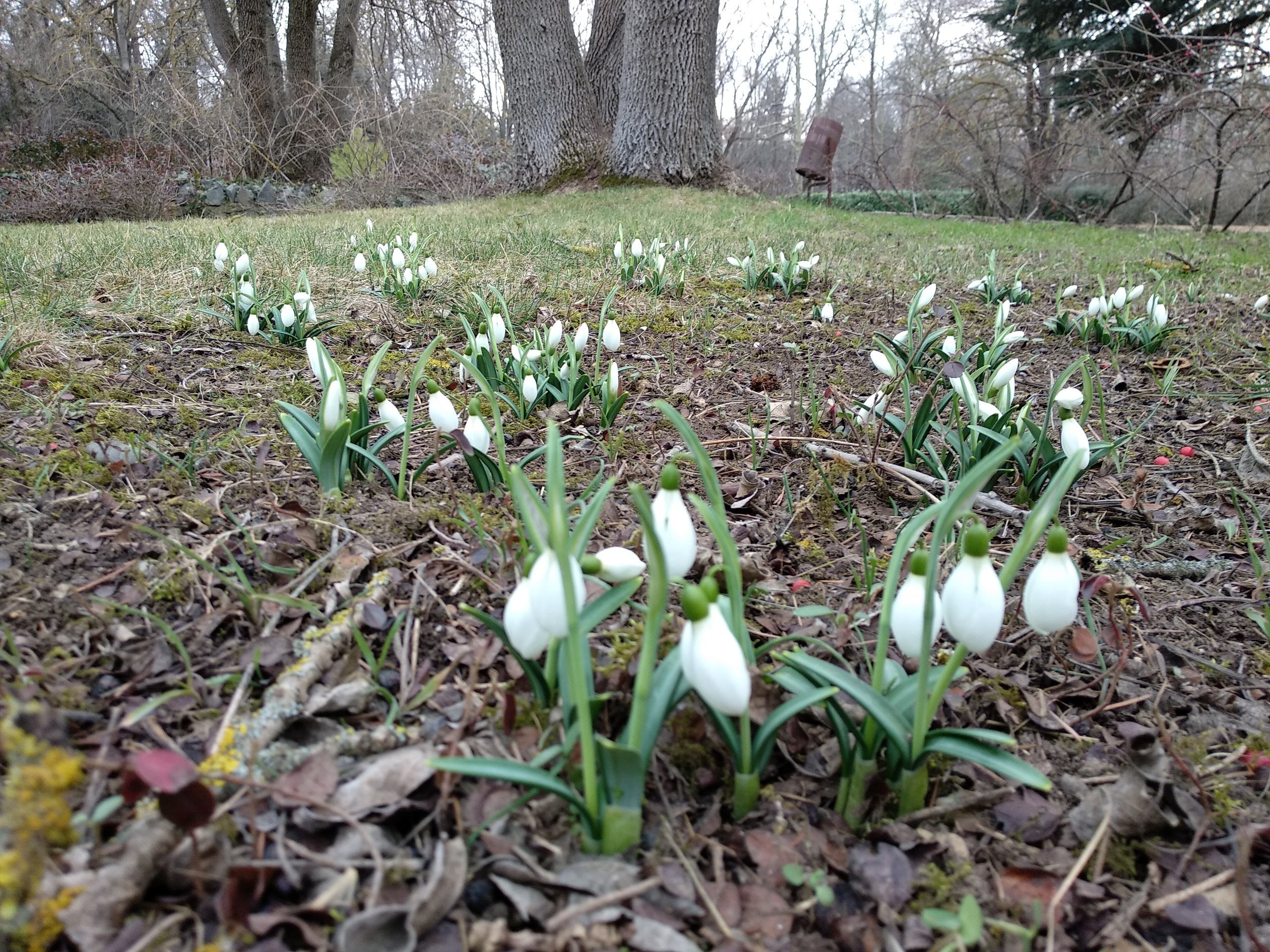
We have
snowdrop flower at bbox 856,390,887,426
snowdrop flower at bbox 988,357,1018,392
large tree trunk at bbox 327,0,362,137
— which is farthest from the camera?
large tree trunk at bbox 327,0,362,137

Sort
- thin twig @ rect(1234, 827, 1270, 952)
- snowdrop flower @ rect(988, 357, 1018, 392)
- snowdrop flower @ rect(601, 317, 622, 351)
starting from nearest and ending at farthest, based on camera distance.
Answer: thin twig @ rect(1234, 827, 1270, 952) → snowdrop flower @ rect(988, 357, 1018, 392) → snowdrop flower @ rect(601, 317, 622, 351)

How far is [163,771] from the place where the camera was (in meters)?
0.81

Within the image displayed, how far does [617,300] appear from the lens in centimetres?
400

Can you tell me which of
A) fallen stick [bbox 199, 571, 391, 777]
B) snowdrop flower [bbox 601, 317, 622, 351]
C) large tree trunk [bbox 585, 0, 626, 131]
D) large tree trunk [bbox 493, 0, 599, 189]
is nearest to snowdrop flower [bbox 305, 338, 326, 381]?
fallen stick [bbox 199, 571, 391, 777]

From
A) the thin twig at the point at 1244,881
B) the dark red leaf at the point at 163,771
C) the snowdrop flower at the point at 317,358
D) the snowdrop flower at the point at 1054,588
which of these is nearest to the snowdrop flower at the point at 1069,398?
the snowdrop flower at the point at 1054,588

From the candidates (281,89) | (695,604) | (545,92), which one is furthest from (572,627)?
(281,89)

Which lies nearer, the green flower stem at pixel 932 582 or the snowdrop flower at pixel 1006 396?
the green flower stem at pixel 932 582

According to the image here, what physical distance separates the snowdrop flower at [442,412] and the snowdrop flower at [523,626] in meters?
0.84

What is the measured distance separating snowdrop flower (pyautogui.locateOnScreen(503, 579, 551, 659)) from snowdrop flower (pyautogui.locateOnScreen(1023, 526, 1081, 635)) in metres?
0.66

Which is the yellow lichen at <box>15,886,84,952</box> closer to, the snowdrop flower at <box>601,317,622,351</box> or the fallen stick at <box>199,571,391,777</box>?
the fallen stick at <box>199,571,391,777</box>

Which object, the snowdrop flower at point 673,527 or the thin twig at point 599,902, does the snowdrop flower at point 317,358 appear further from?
the thin twig at point 599,902

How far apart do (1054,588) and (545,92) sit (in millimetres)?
11183

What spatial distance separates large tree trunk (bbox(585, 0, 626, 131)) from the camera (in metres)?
11.7

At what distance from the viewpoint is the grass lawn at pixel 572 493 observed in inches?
48.1
